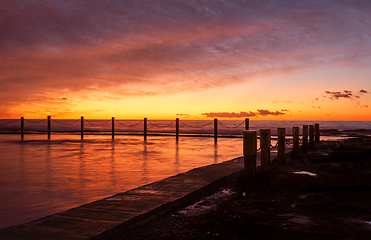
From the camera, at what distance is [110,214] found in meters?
4.16

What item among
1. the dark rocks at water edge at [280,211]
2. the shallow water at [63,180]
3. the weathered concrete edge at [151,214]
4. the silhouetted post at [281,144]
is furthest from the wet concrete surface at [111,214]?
the silhouetted post at [281,144]

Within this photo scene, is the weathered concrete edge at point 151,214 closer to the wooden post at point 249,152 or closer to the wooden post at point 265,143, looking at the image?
the wooden post at point 249,152

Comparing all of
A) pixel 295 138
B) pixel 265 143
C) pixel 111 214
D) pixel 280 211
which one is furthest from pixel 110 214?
pixel 295 138

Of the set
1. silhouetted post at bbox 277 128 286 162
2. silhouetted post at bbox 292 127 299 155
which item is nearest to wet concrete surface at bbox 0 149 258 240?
silhouetted post at bbox 277 128 286 162

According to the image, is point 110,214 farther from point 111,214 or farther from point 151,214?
point 151,214

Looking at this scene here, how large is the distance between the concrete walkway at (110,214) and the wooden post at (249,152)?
885mm

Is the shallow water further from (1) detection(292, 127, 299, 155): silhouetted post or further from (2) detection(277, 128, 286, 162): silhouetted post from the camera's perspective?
(1) detection(292, 127, 299, 155): silhouetted post

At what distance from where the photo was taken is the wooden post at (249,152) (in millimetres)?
6672

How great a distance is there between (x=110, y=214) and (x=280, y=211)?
262 centimetres

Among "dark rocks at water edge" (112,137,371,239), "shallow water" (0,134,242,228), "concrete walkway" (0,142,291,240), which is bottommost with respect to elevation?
"shallow water" (0,134,242,228)

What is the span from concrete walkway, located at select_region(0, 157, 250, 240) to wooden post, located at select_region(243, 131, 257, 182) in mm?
885

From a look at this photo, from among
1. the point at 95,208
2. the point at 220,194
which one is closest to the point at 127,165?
the point at 220,194

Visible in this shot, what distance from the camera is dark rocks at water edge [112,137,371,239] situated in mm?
3766

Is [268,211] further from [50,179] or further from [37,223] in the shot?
[50,179]
